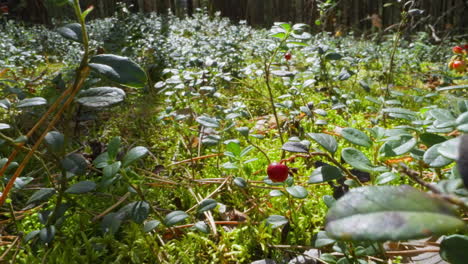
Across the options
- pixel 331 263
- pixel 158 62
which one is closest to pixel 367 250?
pixel 331 263

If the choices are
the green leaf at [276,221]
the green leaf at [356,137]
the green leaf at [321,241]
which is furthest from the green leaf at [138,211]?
the green leaf at [356,137]

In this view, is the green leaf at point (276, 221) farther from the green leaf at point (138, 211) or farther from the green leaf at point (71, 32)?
the green leaf at point (71, 32)

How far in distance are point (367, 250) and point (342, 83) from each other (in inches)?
102

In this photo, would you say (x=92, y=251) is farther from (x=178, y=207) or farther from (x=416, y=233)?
(x=416, y=233)

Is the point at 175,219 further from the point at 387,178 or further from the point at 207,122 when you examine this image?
the point at 387,178

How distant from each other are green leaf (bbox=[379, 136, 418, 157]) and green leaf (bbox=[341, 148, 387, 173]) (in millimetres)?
65

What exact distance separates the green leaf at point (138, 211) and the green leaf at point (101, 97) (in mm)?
304

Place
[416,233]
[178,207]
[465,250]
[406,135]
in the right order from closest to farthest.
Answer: [416,233]
[465,250]
[406,135]
[178,207]

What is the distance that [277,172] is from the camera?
994 mm

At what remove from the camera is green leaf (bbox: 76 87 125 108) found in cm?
83

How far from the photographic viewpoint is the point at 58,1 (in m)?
0.73

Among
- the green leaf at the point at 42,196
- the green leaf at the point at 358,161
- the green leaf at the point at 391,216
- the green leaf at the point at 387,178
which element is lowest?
the green leaf at the point at 42,196

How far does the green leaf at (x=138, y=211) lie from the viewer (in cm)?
92

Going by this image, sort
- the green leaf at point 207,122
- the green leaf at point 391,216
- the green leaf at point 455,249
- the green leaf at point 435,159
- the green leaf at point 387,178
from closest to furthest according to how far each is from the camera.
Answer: the green leaf at point 391,216
the green leaf at point 455,249
the green leaf at point 435,159
the green leaf at point 387,178
the green leaf at point 207,122
